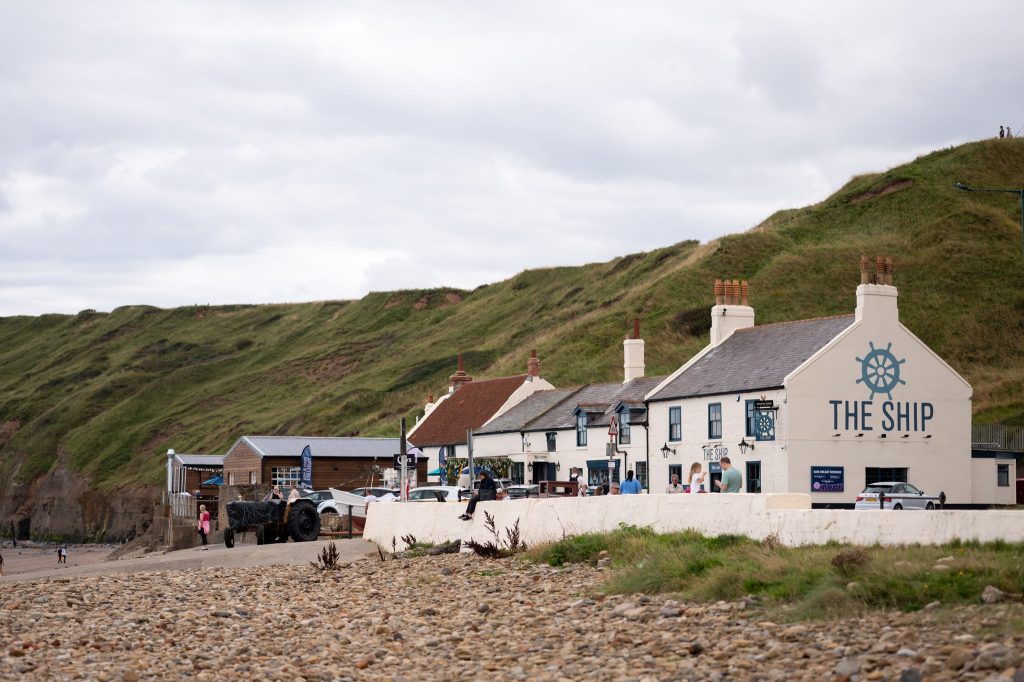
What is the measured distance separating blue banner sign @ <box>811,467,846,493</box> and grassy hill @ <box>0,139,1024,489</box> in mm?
22184

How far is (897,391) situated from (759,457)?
5432 mm

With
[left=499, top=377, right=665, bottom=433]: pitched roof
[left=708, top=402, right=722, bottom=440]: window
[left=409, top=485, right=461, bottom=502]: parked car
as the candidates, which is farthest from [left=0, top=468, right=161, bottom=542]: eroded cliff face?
[left=708, top=402, right=722, bottom=440]: window

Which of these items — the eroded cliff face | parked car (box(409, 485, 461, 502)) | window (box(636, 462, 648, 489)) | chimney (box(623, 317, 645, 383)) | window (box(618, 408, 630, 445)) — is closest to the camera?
parked car (box(409, 485, 461, 502))

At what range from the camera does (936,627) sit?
46.7ft

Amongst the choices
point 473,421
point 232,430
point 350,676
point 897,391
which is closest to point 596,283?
point 232,430

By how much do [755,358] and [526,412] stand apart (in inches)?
767

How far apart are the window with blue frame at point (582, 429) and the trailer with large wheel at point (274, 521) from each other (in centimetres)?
1778

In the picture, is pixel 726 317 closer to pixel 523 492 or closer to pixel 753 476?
pixel 753 476

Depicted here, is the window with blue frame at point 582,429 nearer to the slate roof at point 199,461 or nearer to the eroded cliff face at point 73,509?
the slate roof at point 199,461

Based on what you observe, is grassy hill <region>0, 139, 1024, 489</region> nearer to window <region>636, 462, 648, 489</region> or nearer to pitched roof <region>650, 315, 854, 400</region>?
pitched roof <region>650, 315, 854, 400</region>

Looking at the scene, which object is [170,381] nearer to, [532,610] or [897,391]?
[897,391]

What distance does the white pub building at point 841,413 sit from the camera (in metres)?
40.4

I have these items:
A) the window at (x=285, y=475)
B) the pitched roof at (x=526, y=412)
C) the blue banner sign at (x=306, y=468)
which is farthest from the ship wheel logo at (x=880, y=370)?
the window at (x=285, y=475)

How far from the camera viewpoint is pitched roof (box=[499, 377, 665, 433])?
53.2 m
